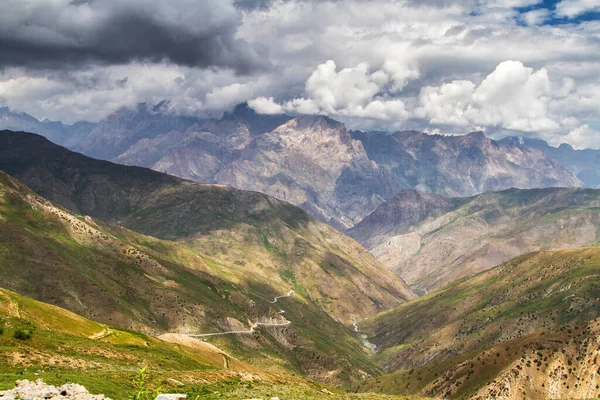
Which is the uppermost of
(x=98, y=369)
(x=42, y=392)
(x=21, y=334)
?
(x=42, y=392)

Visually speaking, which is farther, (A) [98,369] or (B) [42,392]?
(A) [98,369]

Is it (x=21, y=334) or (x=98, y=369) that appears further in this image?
(x=21, y=334)

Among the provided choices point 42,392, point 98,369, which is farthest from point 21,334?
point 42,392

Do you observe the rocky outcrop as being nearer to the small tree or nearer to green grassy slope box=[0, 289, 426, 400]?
green grassy slope box=[0, 289, 426, 400]

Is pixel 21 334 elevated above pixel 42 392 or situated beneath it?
situated beneath

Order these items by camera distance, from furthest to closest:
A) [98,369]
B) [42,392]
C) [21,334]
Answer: [21,334] < [98,369] < [42,392]

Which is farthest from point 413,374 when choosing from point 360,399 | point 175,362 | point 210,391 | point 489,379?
point 210,391

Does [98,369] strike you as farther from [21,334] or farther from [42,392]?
[42,392]

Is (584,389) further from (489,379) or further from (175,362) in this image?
(175,362)

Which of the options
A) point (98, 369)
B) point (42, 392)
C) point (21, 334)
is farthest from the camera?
point (21, 334)

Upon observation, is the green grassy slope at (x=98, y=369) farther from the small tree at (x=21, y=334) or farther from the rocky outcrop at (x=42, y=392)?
the rocky outcrop at (x=42, y=392)

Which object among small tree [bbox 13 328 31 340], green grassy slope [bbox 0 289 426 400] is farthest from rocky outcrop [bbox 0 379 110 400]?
small tree [bbox 13 328 31 340]

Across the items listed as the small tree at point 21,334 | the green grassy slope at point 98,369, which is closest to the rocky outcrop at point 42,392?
the green grassy slope at point 98,369

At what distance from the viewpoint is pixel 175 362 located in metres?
97.7
